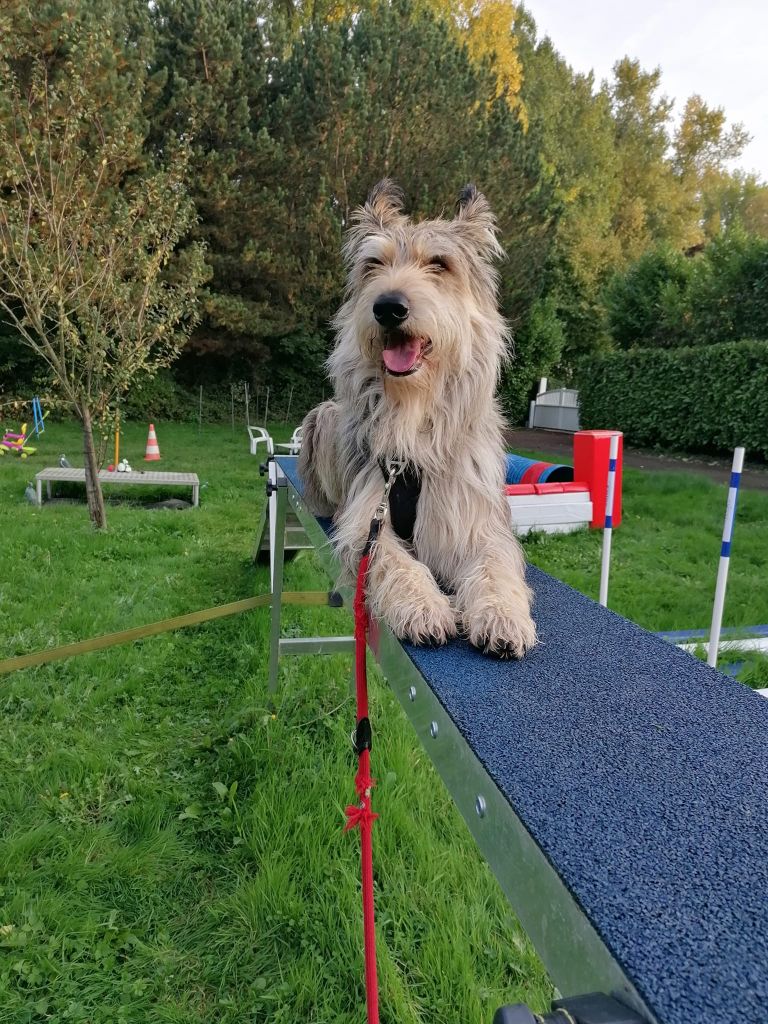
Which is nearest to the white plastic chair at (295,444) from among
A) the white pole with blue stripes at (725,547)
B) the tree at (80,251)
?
the tree at (80,251)

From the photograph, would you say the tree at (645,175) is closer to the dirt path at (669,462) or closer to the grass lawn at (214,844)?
the dirt path at (669,462)

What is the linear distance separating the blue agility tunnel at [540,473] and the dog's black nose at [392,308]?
778 centimetres

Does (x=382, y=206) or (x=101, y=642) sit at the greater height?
(x=382, y=206)

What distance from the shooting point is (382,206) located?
283 cm

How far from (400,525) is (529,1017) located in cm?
180

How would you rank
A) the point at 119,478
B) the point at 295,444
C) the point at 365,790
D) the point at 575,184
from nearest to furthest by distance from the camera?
1. the point at 365,790
2. the point at 119,478
3. the point at 295,444
4. the point at 575,184

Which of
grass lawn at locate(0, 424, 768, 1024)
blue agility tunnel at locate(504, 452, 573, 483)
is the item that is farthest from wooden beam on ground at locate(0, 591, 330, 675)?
blue agility tunnel at locate(504, 452, 573, 483)

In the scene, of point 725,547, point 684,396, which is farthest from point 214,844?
point 684,396

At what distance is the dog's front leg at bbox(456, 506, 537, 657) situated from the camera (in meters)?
1.80

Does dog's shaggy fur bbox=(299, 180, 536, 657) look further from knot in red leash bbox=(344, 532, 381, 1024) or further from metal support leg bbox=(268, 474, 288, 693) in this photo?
metal support leg bbox=(268, 474, 288, 693)

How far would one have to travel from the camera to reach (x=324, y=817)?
10.3ft

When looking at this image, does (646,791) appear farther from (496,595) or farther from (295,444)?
(295,444)

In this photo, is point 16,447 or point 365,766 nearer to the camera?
point 365,766

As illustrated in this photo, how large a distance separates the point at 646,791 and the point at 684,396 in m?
16.6
